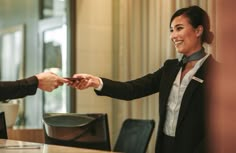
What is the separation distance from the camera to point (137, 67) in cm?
381

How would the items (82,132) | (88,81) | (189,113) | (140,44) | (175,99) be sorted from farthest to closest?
(140,44) < (88,81) < (175,99) < (189,113) < (82,132)

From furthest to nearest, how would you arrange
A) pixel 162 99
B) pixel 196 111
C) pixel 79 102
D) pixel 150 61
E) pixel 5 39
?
pixel 79 102
pixel 5 39
pixel 150 61
pixel 162 99
pixel 196 111

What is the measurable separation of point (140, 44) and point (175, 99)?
1463 mm

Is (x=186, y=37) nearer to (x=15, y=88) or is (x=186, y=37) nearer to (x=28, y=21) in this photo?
(x=15, y=88)

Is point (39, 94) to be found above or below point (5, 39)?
below

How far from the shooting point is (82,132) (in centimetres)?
208

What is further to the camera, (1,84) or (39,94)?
(39,94)

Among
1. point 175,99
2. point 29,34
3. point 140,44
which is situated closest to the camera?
point 175,99

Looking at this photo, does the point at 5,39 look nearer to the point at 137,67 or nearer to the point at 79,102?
the point at 79,102

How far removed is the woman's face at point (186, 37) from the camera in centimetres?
251

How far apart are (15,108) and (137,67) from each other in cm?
125

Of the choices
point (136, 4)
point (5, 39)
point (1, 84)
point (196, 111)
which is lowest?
point (196, 111)

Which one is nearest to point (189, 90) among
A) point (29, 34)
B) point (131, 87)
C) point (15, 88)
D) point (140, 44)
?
point (131, 87)

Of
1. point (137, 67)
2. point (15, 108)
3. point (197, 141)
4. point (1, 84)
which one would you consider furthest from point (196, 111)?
point (15, 108)
